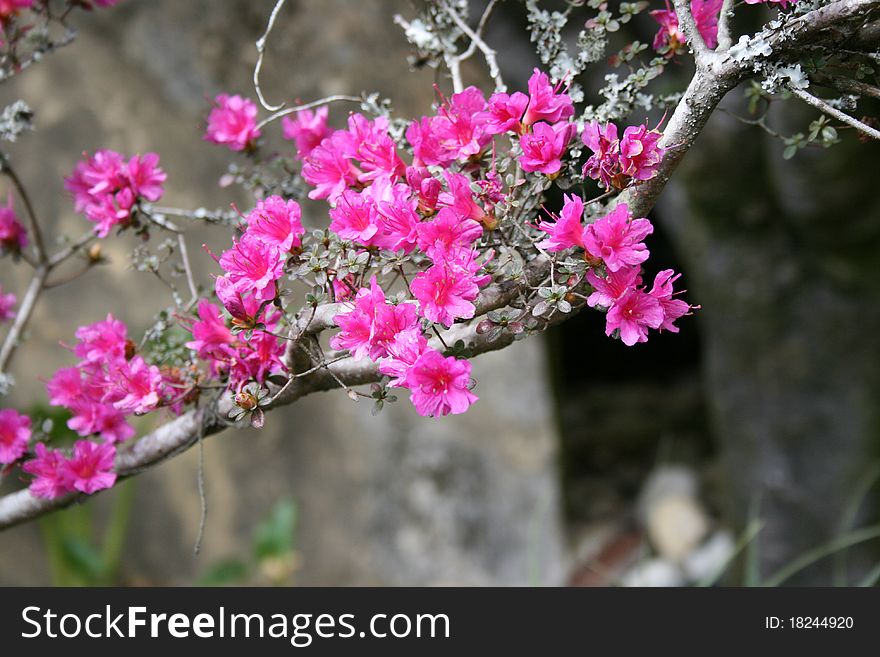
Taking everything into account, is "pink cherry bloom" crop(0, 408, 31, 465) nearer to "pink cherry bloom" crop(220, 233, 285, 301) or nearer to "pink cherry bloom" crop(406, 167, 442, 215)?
"pink cherry bloom" crop(220, 233, 285, 301)

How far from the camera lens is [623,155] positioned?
2.43 feet

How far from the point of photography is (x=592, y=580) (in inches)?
105

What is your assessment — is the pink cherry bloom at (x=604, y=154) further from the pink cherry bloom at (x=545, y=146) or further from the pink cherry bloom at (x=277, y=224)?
the pink cherry bloom at (x=277, y=224)

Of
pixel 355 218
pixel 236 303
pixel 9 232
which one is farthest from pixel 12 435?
pixel 355 218

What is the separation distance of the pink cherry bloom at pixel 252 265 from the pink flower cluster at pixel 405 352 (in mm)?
74

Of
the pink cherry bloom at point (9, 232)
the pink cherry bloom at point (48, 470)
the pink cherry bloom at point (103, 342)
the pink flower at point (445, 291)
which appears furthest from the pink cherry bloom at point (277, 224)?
the pink cherry bloom at point (9, 232)

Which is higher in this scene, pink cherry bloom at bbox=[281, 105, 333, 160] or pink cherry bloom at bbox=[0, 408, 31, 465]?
pink cherry bloom at bbox=[281, 105, 333, 160]

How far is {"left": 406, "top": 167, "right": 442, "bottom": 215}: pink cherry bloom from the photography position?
2.53ft

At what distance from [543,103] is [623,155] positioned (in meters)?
0.11

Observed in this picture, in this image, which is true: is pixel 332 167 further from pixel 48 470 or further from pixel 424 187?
pixel 48 470

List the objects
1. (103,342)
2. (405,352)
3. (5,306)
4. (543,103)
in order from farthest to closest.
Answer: (5,306), (103,342), (543,103), (405,352)

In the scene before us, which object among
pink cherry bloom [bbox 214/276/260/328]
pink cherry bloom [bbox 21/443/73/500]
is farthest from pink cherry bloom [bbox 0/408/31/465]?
pink cherry bloom [bbox 214/276/260/328]

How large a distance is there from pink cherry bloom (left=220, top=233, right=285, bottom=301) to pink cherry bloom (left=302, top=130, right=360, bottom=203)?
0.11m
